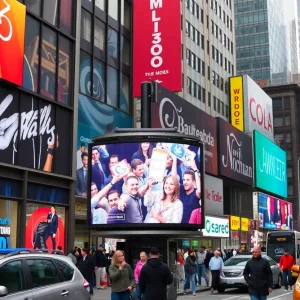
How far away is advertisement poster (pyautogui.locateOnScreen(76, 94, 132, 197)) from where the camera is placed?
1109 inches

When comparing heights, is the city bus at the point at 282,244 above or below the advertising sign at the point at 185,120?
below

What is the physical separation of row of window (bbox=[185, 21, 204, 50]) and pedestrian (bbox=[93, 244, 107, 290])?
3809cm

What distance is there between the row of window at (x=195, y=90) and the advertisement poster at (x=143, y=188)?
122 ft

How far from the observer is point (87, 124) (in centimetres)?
2919

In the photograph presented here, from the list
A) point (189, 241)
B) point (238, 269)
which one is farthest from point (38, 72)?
point (189, 241)

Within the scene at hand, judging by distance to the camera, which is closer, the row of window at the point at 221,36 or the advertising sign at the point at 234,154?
the advertising sign at the point at 234,154

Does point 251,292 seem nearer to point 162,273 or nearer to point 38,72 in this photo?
point 162,273

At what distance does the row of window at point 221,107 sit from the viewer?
65.1m

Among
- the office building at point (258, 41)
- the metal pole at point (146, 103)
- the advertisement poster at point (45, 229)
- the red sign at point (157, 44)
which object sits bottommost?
the advertisement poster at point (45, 229)

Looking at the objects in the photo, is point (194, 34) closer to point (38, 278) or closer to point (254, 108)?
point (254, 108)

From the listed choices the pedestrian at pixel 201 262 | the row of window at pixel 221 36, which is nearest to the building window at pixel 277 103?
the row of window at pixel 221 36

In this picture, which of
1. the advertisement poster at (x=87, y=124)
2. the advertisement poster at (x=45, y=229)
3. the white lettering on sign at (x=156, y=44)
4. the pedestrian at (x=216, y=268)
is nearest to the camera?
the pedestrian at (x=216, y=268)

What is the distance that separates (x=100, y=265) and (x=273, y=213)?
150 feet

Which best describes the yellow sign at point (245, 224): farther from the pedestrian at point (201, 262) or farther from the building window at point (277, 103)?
the building window at point (277, 103)
